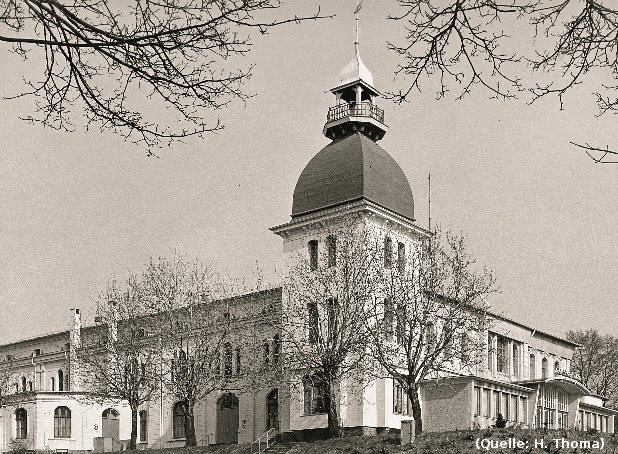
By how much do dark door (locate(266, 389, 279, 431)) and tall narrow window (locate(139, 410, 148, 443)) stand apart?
415 inches

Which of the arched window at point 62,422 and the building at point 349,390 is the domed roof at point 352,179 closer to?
the building at point 349,390

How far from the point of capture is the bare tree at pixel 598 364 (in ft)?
247

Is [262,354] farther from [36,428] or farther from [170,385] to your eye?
[36,428]

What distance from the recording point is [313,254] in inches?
1779

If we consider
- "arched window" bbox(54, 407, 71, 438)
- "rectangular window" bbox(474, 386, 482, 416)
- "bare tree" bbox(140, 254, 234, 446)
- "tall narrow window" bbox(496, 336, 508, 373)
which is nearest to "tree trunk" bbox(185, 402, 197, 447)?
"bare tree" bbox(140, 254, 234, 446)

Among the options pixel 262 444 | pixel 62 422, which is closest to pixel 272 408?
pixel 262 444

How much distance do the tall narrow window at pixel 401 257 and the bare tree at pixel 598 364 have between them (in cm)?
3528

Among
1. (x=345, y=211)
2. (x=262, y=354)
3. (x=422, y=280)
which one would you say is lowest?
(x=262, y=354)

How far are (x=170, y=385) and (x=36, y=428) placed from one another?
1512cm

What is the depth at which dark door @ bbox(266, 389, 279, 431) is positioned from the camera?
4747 cm

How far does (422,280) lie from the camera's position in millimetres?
38125

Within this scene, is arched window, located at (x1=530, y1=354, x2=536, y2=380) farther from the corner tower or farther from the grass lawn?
the grass lawn

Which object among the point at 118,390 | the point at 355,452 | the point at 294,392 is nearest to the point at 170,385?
the point at 118,390

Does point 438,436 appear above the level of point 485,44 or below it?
below
